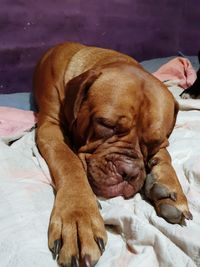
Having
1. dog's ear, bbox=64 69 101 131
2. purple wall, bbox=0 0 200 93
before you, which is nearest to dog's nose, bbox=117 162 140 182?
dog's ear, bbox=64 69 101 131

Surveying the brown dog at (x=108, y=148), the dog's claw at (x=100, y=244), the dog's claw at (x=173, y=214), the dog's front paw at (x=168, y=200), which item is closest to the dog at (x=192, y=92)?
the brown dog at (x=108, y=148)

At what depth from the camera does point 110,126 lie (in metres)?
1.78

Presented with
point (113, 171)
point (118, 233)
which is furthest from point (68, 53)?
point (118, 233)

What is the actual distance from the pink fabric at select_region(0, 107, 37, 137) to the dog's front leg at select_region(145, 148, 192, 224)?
31.3 inches

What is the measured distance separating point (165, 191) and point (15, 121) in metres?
1.10

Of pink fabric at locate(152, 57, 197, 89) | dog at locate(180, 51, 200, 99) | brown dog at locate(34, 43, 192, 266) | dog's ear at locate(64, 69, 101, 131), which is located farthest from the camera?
pink fabric at locate(152, 57, 197, 89)

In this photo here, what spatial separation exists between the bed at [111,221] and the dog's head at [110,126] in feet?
0.29

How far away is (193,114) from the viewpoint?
253 cm

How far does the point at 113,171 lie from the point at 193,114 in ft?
3.23

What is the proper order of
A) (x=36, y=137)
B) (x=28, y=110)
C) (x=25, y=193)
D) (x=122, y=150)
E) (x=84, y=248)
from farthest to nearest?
(x=28, y=110), (x=36, y=137), (x=122, y=150), (x=25, y=193), (x=84, y=248)

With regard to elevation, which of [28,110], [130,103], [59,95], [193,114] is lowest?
[28,110]

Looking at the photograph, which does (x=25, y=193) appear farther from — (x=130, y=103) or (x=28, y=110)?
(x=28, y=110)

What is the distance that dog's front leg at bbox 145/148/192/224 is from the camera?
1.57m

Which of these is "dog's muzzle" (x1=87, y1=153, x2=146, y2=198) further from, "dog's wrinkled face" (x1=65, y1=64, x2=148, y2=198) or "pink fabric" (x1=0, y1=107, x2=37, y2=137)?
"pink fabric" (x1=0, y1=107, x2=37, y2=137)
